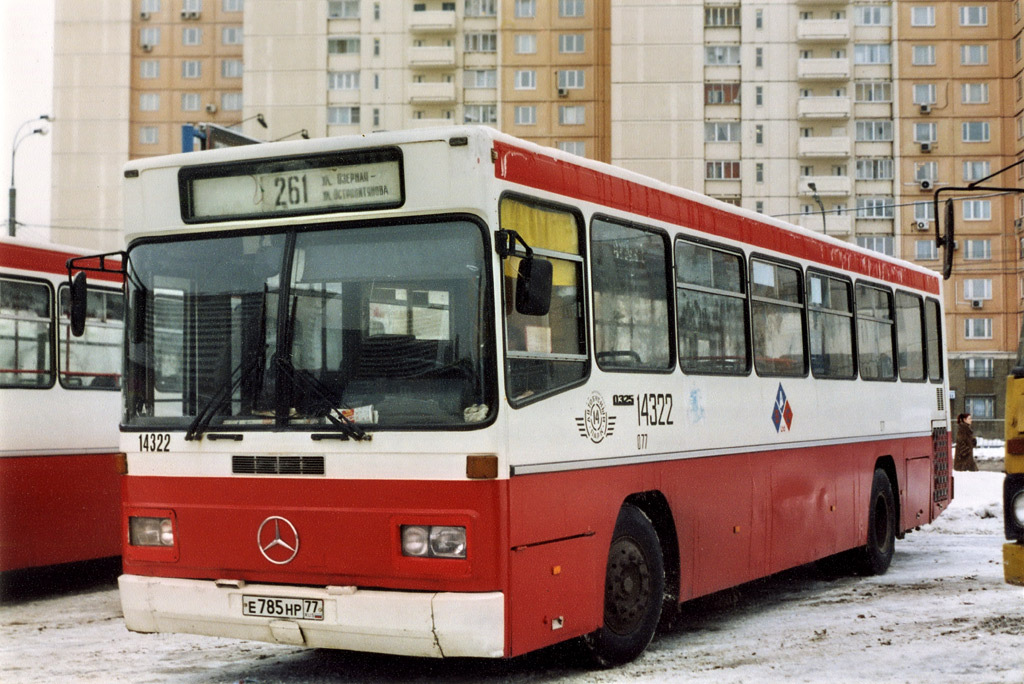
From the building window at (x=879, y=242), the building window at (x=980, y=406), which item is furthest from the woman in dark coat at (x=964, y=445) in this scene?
the building window at (x=879, y=242)

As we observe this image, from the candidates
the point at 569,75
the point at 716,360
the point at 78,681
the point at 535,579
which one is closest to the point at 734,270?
the point at 716,360

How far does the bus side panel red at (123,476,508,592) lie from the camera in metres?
7.04

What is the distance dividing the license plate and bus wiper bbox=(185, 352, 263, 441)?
3.21 feet

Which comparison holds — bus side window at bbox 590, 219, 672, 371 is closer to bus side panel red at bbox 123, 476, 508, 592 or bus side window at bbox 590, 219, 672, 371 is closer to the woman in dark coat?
bus side panel red at bbox 123, 476, 508, 592

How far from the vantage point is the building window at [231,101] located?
268ft

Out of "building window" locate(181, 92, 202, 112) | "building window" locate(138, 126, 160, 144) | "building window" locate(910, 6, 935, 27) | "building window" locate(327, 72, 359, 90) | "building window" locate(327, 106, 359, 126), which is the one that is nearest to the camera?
"building window" locate(910, 6, 935, 27)

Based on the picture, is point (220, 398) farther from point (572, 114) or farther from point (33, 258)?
point (572, 114)

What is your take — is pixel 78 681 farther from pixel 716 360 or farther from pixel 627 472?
pixel 716 360

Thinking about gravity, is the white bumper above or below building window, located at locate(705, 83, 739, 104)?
below

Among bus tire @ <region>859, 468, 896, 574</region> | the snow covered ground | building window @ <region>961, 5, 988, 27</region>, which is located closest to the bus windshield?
the snow covered ground

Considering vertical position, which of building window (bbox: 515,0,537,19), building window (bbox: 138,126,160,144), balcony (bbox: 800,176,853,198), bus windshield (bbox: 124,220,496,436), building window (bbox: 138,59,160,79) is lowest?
bus windshield (bbox: 124,220,496,436)

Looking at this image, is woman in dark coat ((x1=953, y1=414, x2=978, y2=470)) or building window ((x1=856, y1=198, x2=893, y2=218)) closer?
woman in dark coat ((x1=953, y1=414, x2=978, y2=470))

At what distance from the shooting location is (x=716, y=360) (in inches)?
389

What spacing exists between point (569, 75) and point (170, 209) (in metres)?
67.3
